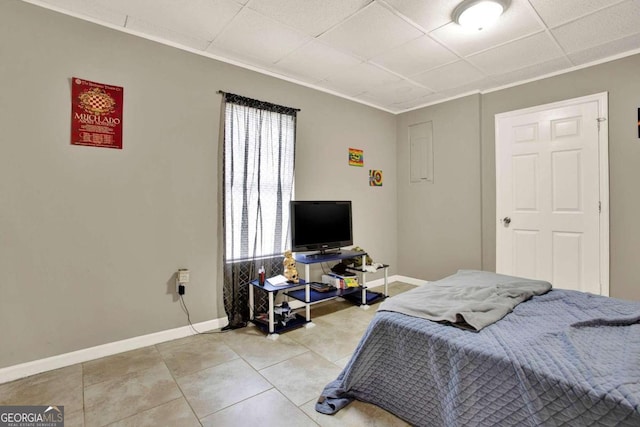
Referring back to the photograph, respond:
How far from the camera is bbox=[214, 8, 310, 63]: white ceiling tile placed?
2.46 meters

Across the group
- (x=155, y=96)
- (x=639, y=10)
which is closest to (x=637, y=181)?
(x=639, y=10)

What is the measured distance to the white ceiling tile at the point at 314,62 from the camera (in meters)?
2.92

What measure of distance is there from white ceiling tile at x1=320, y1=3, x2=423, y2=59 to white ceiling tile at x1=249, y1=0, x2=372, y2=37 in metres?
0.09

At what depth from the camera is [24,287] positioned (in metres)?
2.20

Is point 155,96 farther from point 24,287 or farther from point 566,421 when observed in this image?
point 566,421

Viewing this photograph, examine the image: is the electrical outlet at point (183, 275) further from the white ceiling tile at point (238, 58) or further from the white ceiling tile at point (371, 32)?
the white ceiling tile at point (371, 32)

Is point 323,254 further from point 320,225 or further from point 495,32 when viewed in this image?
point 495,32

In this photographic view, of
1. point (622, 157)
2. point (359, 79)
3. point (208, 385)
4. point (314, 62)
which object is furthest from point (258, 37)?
point (622, 157)

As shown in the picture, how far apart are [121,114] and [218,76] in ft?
3.08

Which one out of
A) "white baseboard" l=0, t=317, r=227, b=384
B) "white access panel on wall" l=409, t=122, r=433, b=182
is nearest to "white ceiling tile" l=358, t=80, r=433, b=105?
"white access panel on wall" l=409, t=122, r=433, b=182

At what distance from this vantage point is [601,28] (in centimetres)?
254

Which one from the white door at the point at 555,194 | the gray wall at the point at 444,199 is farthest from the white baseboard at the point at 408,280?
the white door at the point at 555,194

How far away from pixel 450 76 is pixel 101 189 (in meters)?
3.56

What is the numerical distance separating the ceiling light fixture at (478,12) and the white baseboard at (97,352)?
323cm
